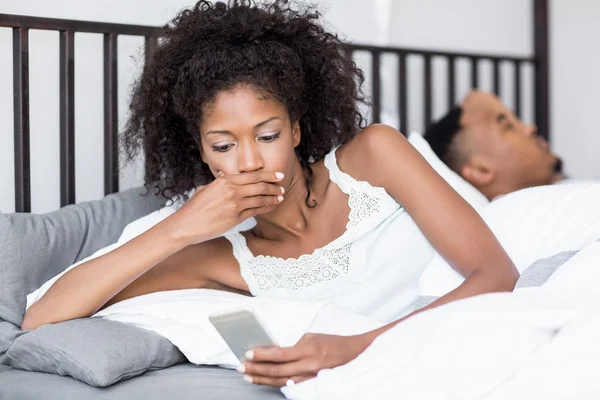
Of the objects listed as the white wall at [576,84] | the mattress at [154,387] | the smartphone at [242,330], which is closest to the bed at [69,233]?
the mattress at [154,387]

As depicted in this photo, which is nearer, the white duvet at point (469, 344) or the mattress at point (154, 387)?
the white duvet at point (469, 344)

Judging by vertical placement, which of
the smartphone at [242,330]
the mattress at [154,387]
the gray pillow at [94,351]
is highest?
the smartphone at [242,330]

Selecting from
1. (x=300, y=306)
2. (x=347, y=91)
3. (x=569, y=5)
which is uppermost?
(x=569, y=5)

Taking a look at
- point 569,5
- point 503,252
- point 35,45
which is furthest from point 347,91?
point 569,5

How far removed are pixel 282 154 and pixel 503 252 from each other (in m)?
0.42

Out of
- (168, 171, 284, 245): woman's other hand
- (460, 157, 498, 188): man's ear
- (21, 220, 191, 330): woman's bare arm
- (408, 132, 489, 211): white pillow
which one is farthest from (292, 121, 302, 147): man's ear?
(460, 157, 498, 188): man's ear

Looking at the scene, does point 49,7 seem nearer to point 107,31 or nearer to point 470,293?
point 107,31

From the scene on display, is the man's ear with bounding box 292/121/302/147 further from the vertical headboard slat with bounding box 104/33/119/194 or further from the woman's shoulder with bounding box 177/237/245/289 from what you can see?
the vertical headboard slat with bounding box 104/33/119/194

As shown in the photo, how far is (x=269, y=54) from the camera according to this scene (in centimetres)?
162

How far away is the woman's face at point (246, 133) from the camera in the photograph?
151 centimetres

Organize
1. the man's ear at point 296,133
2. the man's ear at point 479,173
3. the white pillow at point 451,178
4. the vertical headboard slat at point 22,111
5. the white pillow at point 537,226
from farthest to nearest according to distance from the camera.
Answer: the man's ear at point 479,173, the white pillow at point 451,178, the vertical headboard slat at point 22,111, the man's ear at point 296,133, the white pillow at point 537,226

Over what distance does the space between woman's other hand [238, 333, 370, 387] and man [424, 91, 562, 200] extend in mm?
1335

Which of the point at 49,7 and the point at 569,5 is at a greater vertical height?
the point at 569,5

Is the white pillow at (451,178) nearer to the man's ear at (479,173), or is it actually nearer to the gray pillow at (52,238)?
the man's ear at (479,173)
